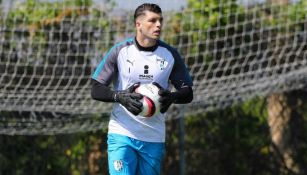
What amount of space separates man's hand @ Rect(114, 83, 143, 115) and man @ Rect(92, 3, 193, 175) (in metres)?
0.07

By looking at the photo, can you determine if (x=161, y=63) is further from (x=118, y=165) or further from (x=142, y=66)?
(x=118, y=165)

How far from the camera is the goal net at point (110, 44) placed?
8.88 m

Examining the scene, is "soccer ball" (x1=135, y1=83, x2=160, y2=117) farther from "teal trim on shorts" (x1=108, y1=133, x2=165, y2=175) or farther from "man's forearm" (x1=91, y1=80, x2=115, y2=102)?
"teal trim on shorts" (x1=108, y1=133, x2=165, y2=175)

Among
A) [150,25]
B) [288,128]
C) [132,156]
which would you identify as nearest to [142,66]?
[150,25]

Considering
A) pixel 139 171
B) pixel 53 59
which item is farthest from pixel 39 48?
pixel 139 171

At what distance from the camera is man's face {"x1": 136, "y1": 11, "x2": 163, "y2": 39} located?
17.9 feet

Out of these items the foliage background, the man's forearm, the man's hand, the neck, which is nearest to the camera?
the man's hand

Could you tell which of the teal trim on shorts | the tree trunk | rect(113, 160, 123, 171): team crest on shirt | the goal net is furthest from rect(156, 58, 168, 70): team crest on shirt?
the tree trunk

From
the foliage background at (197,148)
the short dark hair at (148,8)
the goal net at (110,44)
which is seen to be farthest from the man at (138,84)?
the foliage background at (197,148)

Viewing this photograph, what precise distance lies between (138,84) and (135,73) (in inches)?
4.7

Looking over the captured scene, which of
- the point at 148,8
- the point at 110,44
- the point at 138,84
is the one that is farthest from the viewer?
the point at 110,44

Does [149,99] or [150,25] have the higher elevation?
[150,25]

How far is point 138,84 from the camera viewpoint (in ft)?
17.7

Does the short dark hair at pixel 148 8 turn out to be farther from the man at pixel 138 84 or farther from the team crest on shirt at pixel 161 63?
the team crest on shirt at pixel 161 63
